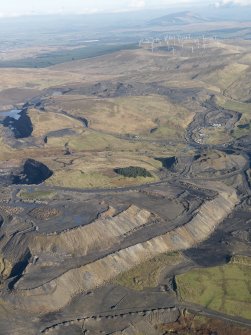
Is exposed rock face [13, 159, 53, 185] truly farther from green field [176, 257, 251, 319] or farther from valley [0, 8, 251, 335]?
green field [176, 257, 251, 319]

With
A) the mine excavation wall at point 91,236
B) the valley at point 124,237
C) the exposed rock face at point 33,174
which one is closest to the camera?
the valley at point 124,237

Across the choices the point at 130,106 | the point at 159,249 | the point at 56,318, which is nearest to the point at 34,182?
the point at 159,249

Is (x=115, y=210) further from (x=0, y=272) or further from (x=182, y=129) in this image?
(x=182, y=129)

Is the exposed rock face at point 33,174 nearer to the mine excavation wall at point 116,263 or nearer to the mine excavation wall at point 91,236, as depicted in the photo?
the mine excavation wall at point 91,236

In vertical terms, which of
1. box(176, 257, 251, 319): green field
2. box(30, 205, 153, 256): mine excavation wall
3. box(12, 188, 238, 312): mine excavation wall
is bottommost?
box(176, 257, 251, 319): green field

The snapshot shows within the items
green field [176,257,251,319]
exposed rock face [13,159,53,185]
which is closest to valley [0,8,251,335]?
green field [176,257,251,319]

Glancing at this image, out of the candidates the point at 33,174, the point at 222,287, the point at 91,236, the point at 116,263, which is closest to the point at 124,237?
the point at 91,236

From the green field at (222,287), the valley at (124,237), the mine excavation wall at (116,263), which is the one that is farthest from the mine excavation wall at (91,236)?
the green field at (222,287)
